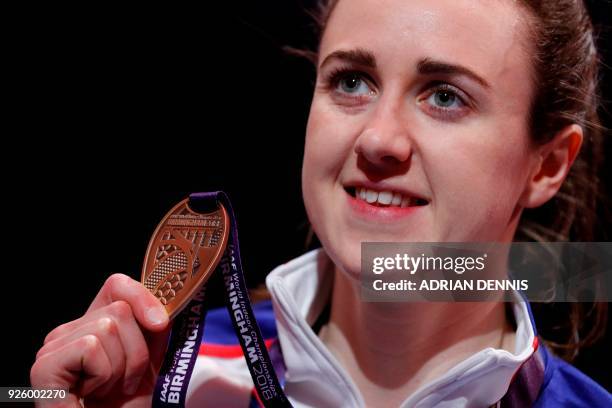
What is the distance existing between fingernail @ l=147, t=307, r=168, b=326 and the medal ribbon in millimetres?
113

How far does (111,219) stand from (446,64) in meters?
1.19

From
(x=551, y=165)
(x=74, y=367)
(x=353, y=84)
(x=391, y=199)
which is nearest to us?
(x=74, y=367)

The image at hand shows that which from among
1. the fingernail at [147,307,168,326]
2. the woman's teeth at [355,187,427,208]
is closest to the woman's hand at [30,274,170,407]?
the fingernail at [147,307,168,326]

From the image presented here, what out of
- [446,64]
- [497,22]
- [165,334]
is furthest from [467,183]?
[165,334]

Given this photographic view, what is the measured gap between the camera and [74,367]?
123cm

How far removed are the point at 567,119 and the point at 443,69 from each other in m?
0.42

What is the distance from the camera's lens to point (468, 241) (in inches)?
59.2

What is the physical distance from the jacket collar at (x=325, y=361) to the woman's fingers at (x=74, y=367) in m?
0.52

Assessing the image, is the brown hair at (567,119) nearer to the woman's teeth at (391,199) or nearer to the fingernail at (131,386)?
the woman's teeth at (391,199)

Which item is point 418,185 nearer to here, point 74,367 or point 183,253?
point 183,253

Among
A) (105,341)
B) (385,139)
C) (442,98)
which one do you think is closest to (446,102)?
(442,98)

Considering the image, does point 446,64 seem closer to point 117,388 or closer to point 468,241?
point 468,241

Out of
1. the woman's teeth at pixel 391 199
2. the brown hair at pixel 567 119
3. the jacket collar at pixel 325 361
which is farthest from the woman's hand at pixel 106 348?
the brown hair at pixel 567 119

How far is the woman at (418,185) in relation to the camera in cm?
135
